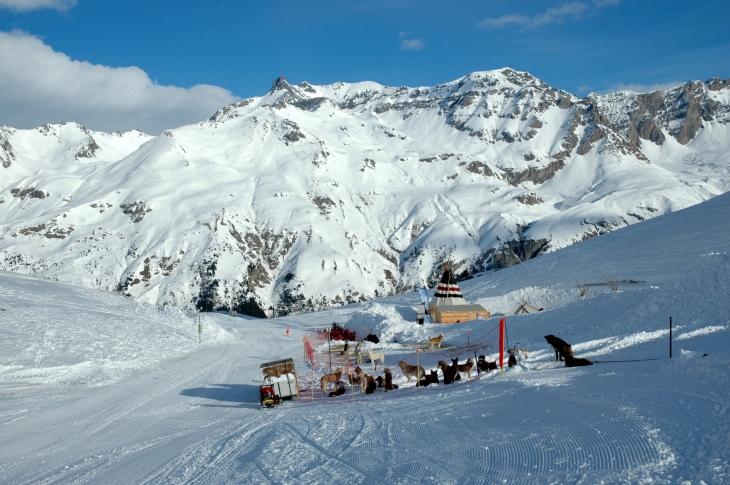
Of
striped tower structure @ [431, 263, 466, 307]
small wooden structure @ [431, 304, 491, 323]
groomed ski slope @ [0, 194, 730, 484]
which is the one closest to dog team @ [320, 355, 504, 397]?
groomed ski slope @ [0, 194, 730, 484]

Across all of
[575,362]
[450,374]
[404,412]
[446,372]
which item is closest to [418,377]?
[446,372]

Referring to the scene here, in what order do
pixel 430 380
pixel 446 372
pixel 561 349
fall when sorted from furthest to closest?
pixel 430 380 < pixel 446 372 < pixel 561 349

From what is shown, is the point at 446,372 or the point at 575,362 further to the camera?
the point at 446,372

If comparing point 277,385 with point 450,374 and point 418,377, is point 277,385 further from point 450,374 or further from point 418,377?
point 450,374

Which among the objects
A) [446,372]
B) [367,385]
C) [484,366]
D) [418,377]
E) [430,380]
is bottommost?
[367,385]

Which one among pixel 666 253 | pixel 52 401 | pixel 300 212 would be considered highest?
pixel 300 212

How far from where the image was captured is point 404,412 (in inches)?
522

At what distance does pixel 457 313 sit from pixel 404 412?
33.0m

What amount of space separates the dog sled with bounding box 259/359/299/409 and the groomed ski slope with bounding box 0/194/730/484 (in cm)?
60

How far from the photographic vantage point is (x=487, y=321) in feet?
115

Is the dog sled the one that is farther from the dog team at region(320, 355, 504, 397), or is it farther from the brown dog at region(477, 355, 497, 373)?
the brown dog at region(477, 355, 497, 373)

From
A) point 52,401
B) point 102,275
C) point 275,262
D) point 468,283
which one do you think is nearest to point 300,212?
point 275,262

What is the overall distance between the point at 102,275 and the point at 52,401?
497ft

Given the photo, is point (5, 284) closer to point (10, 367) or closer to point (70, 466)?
point (10, 367)
